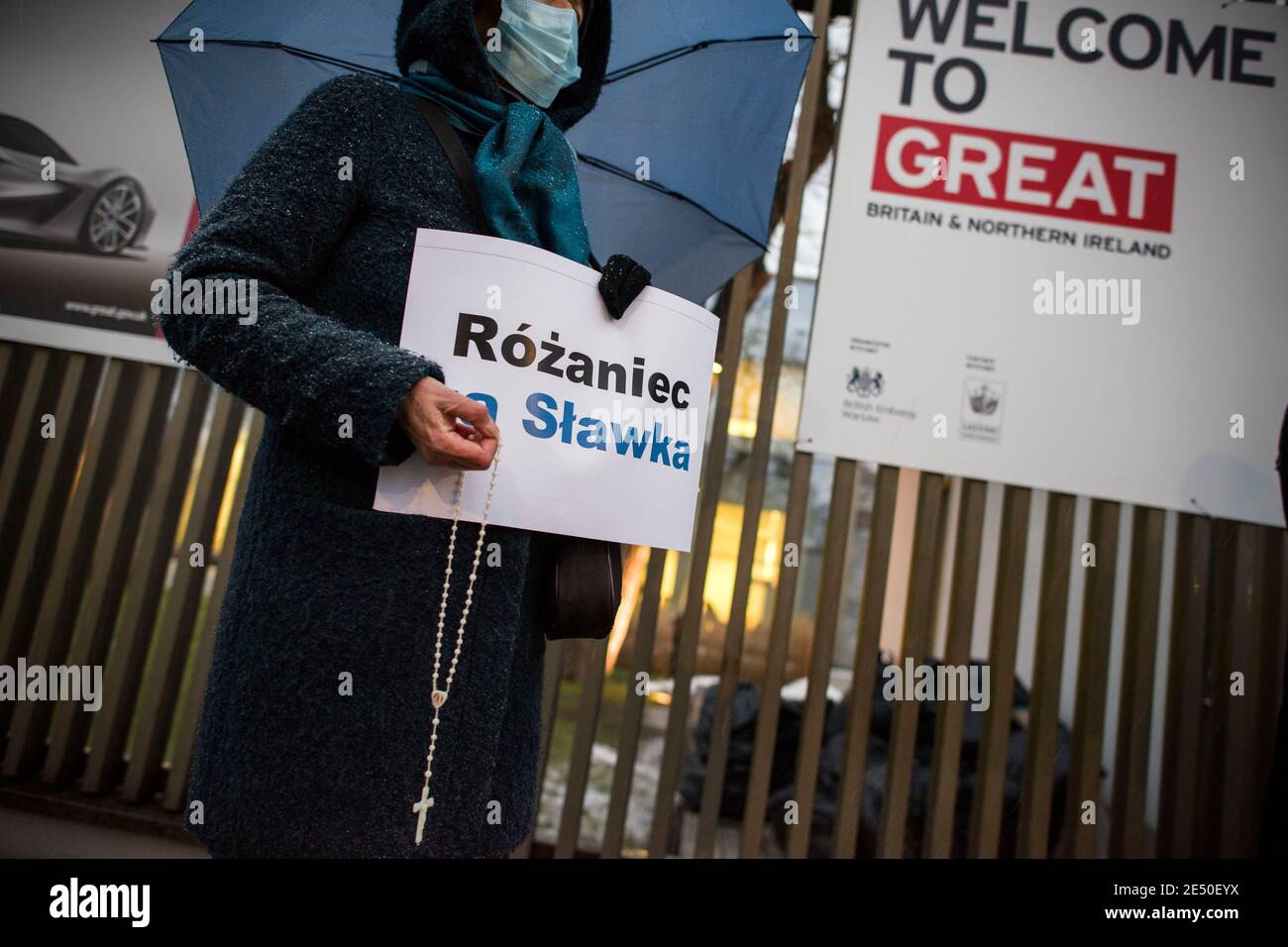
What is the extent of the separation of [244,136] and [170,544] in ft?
5.32

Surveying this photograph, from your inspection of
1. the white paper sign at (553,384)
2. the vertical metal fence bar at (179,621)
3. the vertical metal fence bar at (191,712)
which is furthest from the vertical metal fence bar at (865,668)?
the vertical metal fence bar at (179,621)

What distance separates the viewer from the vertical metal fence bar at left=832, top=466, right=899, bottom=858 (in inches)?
100.0

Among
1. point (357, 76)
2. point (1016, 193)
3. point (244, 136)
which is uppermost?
point (1016, 193)

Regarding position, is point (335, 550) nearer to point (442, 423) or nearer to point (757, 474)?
point (442, 423)

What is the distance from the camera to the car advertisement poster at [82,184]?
2.54 meters

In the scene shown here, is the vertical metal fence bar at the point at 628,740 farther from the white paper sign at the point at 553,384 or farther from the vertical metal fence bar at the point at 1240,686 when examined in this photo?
the vertical metal fence bar at the point at 1240,686

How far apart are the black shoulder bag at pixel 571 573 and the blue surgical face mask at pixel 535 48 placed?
0.73 feet

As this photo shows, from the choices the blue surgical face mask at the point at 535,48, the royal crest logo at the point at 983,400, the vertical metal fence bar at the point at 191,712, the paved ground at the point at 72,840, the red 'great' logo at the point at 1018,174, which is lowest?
the paved ground at the point at 72,840

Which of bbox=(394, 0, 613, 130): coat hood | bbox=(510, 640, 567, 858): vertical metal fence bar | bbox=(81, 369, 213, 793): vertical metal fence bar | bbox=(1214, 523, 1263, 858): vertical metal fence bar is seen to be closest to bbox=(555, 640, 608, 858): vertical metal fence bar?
bbox=(510, 640, 567, 858): vertical metal fence bar

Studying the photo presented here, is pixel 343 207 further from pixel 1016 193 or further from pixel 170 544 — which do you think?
pixel 1016 193

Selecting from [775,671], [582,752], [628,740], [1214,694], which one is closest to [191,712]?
[582,752]

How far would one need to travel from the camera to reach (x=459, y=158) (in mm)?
1062
